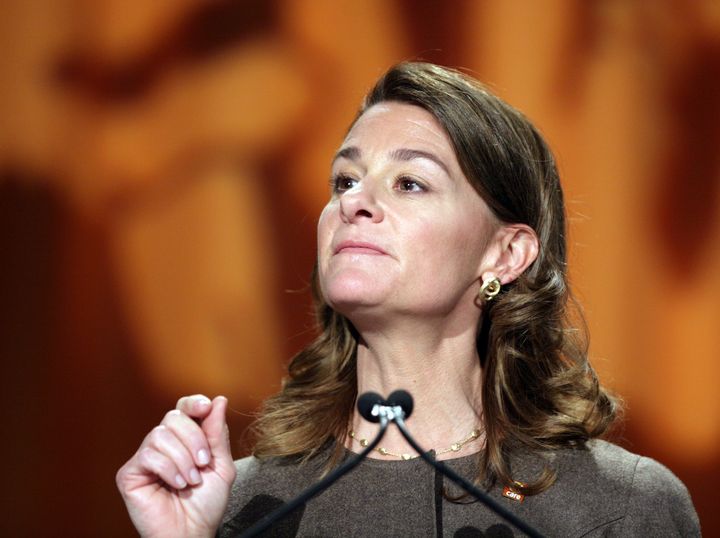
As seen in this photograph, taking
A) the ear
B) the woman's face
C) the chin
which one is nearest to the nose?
the woman's face

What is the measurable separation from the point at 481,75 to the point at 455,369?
3.53 feet

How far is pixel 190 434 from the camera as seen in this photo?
4.86 ft

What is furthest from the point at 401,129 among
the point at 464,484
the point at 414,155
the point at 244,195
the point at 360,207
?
the point at 244,195

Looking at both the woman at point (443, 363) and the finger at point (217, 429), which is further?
the woman at point (443, 363)

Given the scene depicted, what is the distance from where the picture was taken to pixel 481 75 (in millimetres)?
2654

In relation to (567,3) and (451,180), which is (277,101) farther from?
(451,180)

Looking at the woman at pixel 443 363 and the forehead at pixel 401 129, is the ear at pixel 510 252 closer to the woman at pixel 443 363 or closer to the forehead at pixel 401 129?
the woman at pixel 443 363

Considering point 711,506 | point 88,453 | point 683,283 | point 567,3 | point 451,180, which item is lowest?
point 711,506

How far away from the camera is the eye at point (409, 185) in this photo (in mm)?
1766

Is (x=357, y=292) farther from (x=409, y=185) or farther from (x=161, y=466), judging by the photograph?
(x=161, y=466)

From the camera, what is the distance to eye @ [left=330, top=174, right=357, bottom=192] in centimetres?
185

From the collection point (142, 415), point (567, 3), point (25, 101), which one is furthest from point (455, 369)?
point (25, 101)

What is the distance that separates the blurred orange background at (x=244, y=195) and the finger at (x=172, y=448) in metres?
1.11

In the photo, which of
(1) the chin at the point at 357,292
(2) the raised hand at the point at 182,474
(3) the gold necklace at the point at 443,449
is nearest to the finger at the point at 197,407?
(2) the raised hand at the point at 182,474
